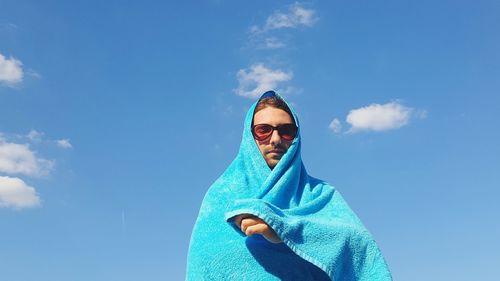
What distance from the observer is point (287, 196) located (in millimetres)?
3758

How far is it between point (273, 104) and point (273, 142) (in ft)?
1.19

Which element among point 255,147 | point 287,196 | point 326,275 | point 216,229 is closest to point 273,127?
point 255,147

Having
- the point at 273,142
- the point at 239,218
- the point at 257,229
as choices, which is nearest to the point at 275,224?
the point at 257,229

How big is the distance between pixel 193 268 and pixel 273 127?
3.61ft

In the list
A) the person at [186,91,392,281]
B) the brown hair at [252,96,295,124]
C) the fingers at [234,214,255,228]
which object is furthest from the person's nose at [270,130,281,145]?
the fingers at [234,214,255,228]

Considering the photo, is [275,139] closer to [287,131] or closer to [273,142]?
[273,142]

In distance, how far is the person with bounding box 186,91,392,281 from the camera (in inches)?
134

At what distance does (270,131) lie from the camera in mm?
4004

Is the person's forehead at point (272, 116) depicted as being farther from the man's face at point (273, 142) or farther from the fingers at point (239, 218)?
the fingers at point (239, 218)

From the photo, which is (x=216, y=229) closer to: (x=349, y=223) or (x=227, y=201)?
(x=227, y=201)

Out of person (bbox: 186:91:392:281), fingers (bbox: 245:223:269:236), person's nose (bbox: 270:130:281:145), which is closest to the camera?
fingers (bbox: 245:223:269:236)

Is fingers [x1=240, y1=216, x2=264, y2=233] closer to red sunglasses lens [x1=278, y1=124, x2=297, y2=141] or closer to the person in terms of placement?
the person

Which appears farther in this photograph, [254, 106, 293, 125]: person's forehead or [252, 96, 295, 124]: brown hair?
[252, 96, 295, 124]: brown hair

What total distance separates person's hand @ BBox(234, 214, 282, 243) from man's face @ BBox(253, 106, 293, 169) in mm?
722
